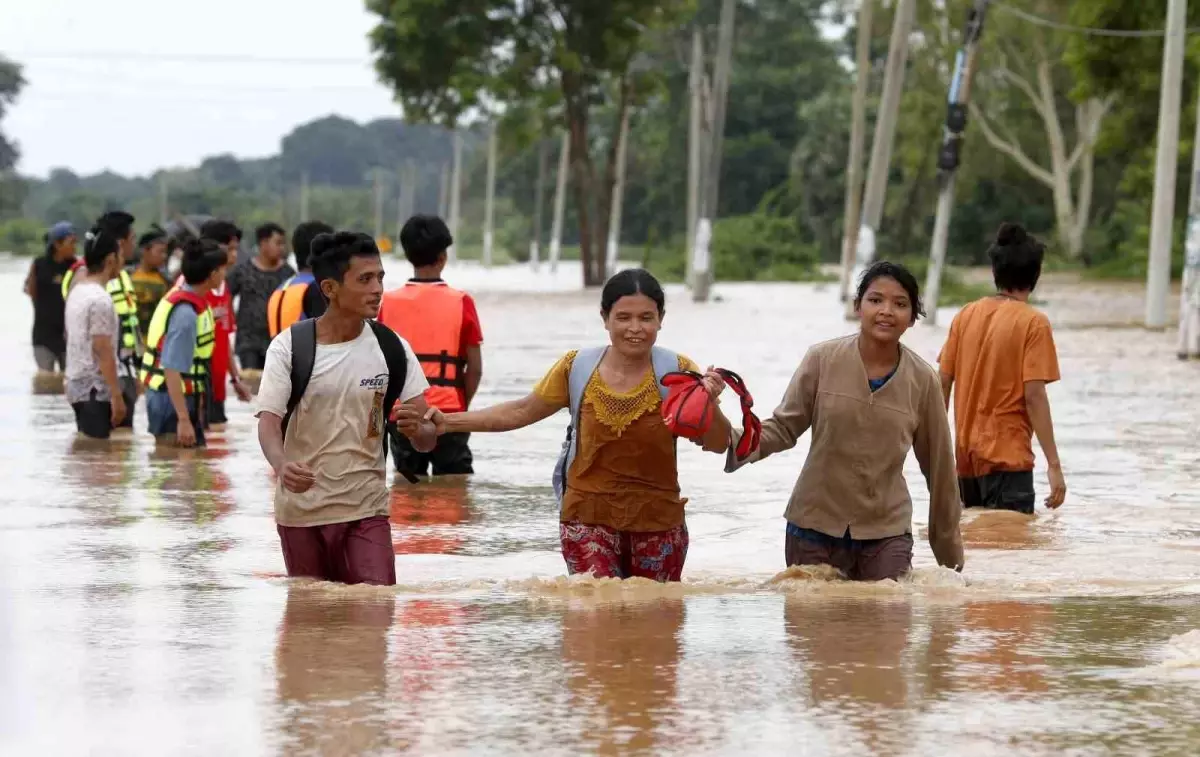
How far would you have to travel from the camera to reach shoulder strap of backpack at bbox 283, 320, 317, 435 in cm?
741

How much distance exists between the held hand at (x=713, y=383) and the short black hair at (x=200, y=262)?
708 cm

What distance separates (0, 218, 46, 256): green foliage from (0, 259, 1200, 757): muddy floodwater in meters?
105

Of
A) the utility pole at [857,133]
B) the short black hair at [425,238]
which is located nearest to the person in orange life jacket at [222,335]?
the short black hair at [425,238]

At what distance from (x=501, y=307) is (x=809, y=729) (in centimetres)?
3841

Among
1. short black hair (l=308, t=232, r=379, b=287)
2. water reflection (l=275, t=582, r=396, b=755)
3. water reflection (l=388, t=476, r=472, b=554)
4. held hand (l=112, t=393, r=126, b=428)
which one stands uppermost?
short black hair (l=308, t=232, r=379, b=287)

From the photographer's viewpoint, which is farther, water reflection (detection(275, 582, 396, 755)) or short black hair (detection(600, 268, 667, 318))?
short black hair (detection(600, 268, 667, 318))

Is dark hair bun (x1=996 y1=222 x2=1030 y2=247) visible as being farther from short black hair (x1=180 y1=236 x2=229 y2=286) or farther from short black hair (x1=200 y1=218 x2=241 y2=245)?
short black hair (x1=200 y1=218 x2=241 y2=245)

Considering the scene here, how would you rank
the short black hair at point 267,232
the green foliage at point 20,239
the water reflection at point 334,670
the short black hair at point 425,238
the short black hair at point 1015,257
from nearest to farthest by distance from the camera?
the water reflection at point 334,670, the short black hair at point 1015,257, the short black hair at point 425,238, the short black hair at point 267,232, the green foliage at point 20,239

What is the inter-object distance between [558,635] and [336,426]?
1.06 m

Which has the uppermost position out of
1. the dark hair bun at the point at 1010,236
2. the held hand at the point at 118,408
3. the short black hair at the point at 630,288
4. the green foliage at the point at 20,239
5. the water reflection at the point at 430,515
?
the dark hair bun at the point at 1010,236

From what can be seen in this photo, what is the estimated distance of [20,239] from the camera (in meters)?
116

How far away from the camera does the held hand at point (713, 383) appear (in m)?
6.94

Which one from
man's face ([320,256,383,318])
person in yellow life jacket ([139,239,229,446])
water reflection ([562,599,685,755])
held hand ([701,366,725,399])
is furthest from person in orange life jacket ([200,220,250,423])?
held hand ([701,366,725,399])

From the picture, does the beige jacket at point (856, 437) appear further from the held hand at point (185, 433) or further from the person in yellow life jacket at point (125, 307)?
the person in yellow life jacket at point (125, 307)
